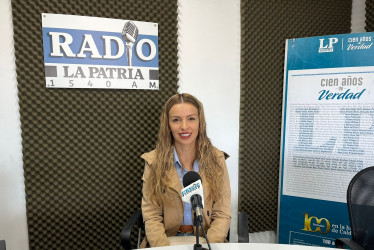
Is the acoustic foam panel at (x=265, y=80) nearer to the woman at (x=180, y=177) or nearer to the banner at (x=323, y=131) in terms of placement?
the banner at (x=323, y=131)

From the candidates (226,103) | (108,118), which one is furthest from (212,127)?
(108,118)

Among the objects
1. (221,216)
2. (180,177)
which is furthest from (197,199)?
(221,216)

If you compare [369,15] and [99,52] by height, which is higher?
[369,15]

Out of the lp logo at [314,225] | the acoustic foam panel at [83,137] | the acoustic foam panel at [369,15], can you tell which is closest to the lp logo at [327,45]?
the acoustic foam panel at [369,15]

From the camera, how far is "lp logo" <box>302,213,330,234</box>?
88.7 inches

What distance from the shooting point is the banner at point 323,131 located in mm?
2080

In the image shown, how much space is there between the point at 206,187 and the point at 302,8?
201 centimetres

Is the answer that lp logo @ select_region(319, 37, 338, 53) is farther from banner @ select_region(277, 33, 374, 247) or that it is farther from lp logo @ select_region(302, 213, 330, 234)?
lp logo @ select_region(302, 213, 330, 234)

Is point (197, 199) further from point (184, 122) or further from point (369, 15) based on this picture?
point (369, 15)

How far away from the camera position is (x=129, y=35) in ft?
6.74

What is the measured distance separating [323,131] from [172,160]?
54.9 inches

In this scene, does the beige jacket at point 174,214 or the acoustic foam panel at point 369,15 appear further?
the acoustic foam panel at point 369,15

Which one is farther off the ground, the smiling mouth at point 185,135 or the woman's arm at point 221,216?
the smiling mouth at point 185,135

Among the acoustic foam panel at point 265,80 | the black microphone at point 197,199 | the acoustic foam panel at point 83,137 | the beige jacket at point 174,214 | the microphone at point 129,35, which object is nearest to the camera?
the black microphone at point 197,199
